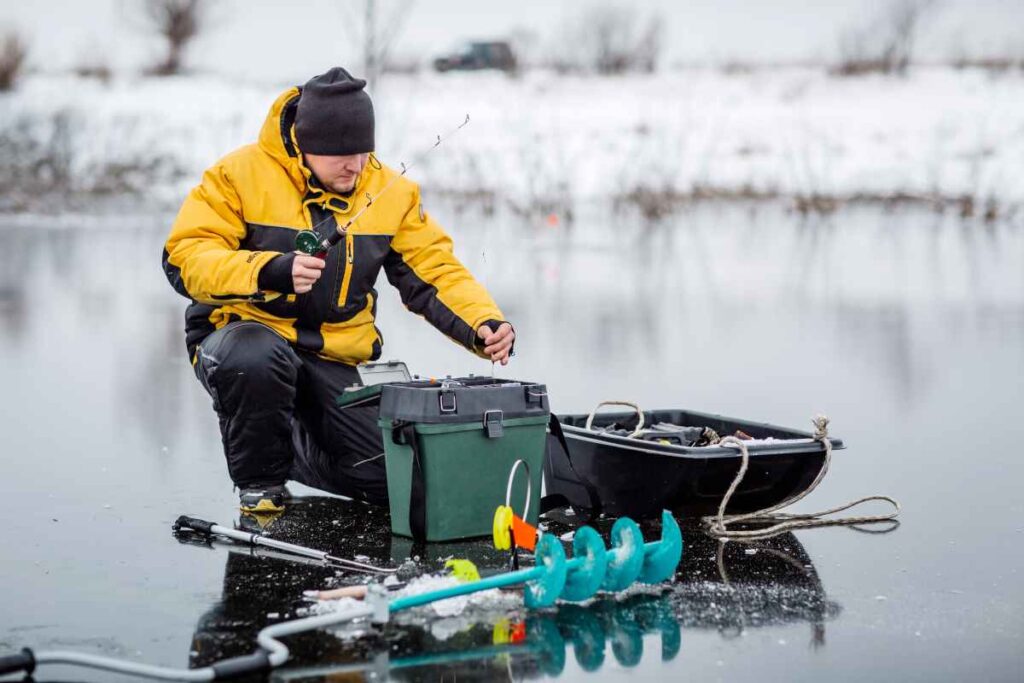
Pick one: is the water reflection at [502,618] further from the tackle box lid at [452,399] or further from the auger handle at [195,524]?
the tackle box lid at [452,399]

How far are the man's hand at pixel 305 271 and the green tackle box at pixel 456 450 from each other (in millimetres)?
373

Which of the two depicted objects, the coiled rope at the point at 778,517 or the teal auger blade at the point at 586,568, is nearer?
the teal auger blade at the point at 586,568

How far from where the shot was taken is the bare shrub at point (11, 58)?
93.8 feet

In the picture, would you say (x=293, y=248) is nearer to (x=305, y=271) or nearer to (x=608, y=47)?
(x=305, y=271)

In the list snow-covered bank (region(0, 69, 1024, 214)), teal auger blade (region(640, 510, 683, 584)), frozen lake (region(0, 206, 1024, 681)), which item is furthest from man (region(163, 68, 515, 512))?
snow-covered bank (region(0, 69, 1024, 214))

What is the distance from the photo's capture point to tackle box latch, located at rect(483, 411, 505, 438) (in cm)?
411

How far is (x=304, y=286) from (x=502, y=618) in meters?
1.27

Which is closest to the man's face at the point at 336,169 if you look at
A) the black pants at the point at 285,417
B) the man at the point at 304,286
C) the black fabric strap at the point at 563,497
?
the man at the point at 304,286

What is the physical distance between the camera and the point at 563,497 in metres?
4.55

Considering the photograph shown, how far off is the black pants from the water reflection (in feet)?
1.26

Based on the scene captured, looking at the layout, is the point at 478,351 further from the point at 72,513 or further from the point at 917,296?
the point at 917,296

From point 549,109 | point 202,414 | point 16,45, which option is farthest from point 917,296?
point 16,45

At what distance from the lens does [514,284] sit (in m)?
12.5

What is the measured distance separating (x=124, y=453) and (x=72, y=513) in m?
1.02
